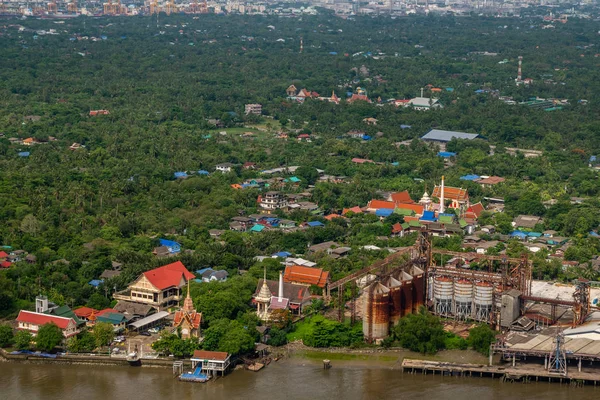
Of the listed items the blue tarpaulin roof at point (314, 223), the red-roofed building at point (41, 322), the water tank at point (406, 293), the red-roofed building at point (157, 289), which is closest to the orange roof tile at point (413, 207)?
the blue tarpaulin roof at point (314, 223)

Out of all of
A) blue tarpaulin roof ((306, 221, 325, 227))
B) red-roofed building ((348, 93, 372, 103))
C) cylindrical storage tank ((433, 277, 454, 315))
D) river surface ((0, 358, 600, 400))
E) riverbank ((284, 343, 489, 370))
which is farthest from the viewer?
red-roofed building ((348, 93, 372, 103))

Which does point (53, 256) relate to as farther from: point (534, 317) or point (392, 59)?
point (392, 59)

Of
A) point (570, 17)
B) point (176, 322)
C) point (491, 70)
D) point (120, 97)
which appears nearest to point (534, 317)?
point (176, 322)

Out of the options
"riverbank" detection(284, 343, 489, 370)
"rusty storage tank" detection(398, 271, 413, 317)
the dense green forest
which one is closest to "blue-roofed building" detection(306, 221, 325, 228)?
the dense green forest

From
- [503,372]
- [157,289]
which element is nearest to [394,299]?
[503,372]

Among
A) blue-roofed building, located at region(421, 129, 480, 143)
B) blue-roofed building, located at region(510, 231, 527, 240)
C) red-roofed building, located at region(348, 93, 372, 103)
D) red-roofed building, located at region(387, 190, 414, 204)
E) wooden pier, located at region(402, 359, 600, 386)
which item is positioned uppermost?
wooden pier, located at region(402, 359, 600, 386)

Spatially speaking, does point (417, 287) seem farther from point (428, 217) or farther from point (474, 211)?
point (474, 211)

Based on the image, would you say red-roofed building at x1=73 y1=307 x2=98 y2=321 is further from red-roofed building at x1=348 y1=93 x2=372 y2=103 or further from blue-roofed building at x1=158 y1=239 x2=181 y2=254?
red-roofed building at x1=348 y1=93 x2=372 y2=103
